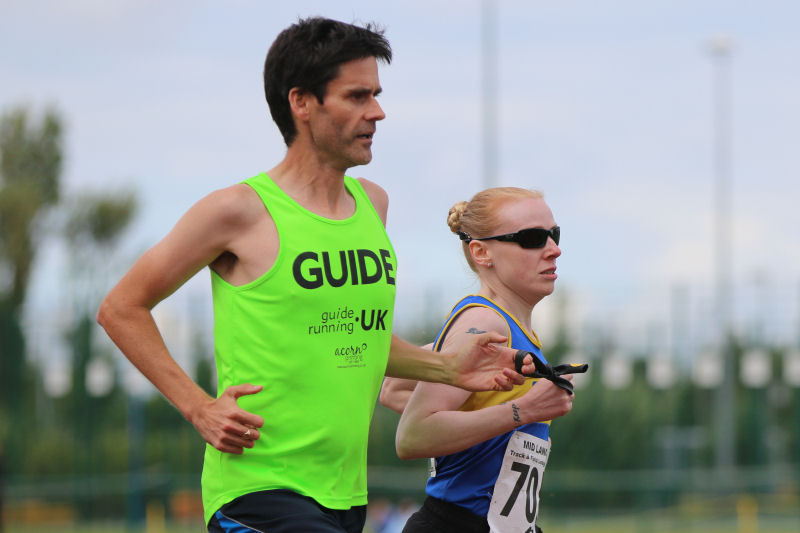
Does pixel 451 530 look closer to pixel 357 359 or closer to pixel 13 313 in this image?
pixel 357 359

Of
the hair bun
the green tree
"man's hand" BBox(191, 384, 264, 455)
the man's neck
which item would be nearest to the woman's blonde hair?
the hair bun

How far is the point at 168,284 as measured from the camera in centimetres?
363

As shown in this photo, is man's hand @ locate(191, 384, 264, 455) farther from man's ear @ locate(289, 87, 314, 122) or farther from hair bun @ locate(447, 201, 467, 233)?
hair bun @ locate(447, 201, 467, 233)

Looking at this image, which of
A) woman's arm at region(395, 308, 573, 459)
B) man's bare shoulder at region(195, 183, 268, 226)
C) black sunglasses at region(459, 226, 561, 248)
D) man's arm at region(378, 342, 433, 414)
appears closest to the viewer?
man's bare shoulder at region(195, 183, 268, 226)

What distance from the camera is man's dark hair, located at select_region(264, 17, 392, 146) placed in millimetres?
3736

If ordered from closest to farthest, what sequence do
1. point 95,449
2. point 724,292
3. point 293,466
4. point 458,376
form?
point 293,466 < point 458,376 < point 95,449 < point 724,292

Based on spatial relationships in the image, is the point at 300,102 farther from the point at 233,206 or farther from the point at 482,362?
the point at 482,362

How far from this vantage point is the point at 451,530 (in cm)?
424

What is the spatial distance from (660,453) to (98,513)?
12.2 metres

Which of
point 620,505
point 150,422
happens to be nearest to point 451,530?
point 620,505

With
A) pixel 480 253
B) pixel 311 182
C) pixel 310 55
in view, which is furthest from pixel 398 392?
pixel 310 55

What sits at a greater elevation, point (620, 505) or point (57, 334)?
point (57, 334)

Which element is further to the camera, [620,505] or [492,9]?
[492,9]

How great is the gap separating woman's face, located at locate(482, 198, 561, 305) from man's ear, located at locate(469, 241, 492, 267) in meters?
0.02
